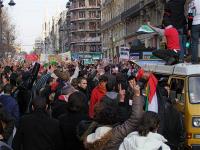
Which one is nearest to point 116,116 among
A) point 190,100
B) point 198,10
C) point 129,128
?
point 129,128

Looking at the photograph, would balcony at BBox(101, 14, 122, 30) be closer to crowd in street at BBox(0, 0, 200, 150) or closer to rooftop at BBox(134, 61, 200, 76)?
rooftop at BBox(134, 61, 200, 76)

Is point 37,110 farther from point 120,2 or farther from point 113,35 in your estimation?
point 113,35

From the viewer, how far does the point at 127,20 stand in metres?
73.1

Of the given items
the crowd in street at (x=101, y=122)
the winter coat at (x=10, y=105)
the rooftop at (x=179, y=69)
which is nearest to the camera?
the crowd in street at (x=101, y=122)

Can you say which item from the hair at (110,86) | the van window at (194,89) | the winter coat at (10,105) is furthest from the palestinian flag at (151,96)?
the winter coat at (10,105)

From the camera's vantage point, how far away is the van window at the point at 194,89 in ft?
33.7

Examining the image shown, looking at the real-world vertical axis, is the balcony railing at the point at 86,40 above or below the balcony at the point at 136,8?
below

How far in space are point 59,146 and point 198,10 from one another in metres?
7.13

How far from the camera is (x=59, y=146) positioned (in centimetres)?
767

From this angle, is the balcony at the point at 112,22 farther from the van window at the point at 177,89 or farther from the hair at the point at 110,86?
the hair at the point at 110,86

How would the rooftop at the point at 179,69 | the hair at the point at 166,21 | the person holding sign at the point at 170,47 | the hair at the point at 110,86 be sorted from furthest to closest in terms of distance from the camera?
the hair at the point at 166,21 → the person holding sign at the point at 170,47 → the rooftop at the point at 179,69 → the hair at the point at 110,86

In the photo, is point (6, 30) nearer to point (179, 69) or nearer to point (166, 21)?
point (166, 21)

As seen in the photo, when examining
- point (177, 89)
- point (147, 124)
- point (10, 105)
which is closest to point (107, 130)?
point (147, 124)

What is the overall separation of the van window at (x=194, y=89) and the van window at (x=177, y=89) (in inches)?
7.4
